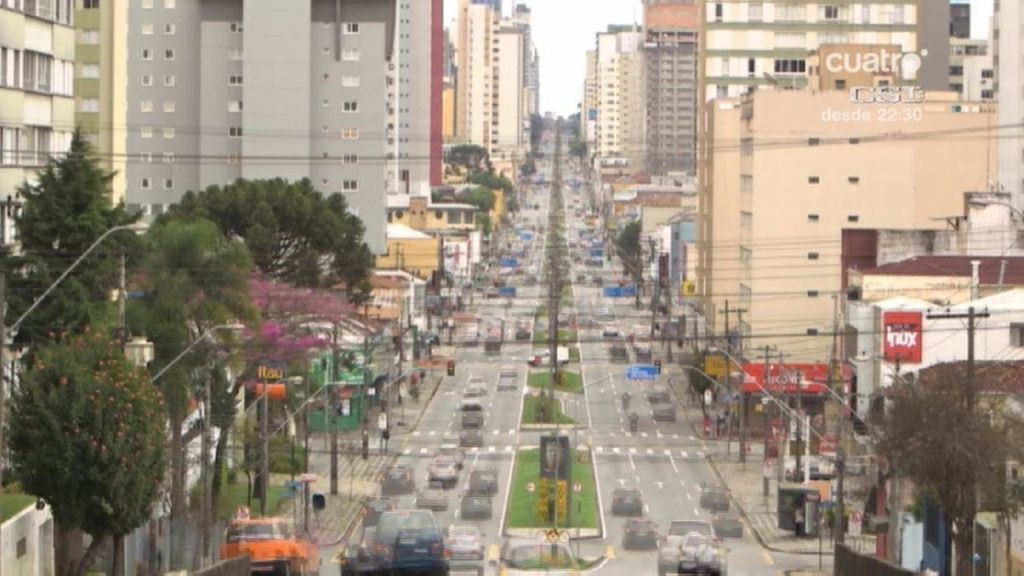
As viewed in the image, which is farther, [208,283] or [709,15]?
[709,15]

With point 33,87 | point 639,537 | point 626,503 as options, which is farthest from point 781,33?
point 33,87

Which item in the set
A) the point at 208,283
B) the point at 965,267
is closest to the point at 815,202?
the point at 965,267

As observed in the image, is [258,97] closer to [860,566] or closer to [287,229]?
[287,229]

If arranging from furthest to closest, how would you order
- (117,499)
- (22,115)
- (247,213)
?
(247,213) < (22,115) < (117,499)

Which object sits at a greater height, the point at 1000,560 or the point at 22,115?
the point at 22,115

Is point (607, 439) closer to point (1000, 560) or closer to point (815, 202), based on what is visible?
point (815, 202)

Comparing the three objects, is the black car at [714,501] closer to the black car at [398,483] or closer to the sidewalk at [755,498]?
the sidewalk at [755,498]

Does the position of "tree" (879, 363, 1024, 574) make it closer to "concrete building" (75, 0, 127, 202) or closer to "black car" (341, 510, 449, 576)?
"black car" (341, 510, 449, 576)
